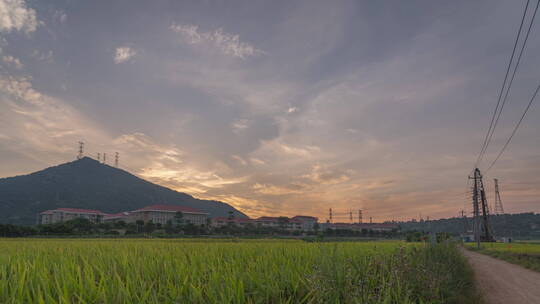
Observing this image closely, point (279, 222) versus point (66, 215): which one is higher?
point (66, 215)

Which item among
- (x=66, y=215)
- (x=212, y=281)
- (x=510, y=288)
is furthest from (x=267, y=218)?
(x=212, y=281)

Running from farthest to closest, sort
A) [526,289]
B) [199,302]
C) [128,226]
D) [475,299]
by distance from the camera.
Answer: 1. [128,226]
2. [526,289]
3. [475,299]
4. [199,302]

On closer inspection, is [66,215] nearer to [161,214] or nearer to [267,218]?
[161,214]

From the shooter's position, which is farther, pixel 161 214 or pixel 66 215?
pixel 161 214

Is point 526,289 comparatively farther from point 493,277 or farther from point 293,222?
point 293,222

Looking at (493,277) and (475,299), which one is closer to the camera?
(475,299)

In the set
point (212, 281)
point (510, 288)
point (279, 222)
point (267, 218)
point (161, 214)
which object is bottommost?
point (510, 288)

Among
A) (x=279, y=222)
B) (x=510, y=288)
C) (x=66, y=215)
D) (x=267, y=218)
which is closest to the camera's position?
(x=510, y=288)

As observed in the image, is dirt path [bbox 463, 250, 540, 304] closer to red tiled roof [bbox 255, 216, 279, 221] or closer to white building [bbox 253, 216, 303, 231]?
white building [bbox 253, 216, 303, 231]

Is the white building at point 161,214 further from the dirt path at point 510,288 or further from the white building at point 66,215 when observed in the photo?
the dirt path at point 510,288

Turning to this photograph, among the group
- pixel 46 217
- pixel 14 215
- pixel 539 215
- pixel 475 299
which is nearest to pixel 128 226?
pixel 475 299

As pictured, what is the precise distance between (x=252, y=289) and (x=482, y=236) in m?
88.6

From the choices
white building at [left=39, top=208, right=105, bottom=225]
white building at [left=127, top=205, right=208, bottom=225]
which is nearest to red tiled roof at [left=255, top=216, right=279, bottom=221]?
white building at [left=127, top=205, right=208, bottom=225]

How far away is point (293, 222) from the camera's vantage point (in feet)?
611
